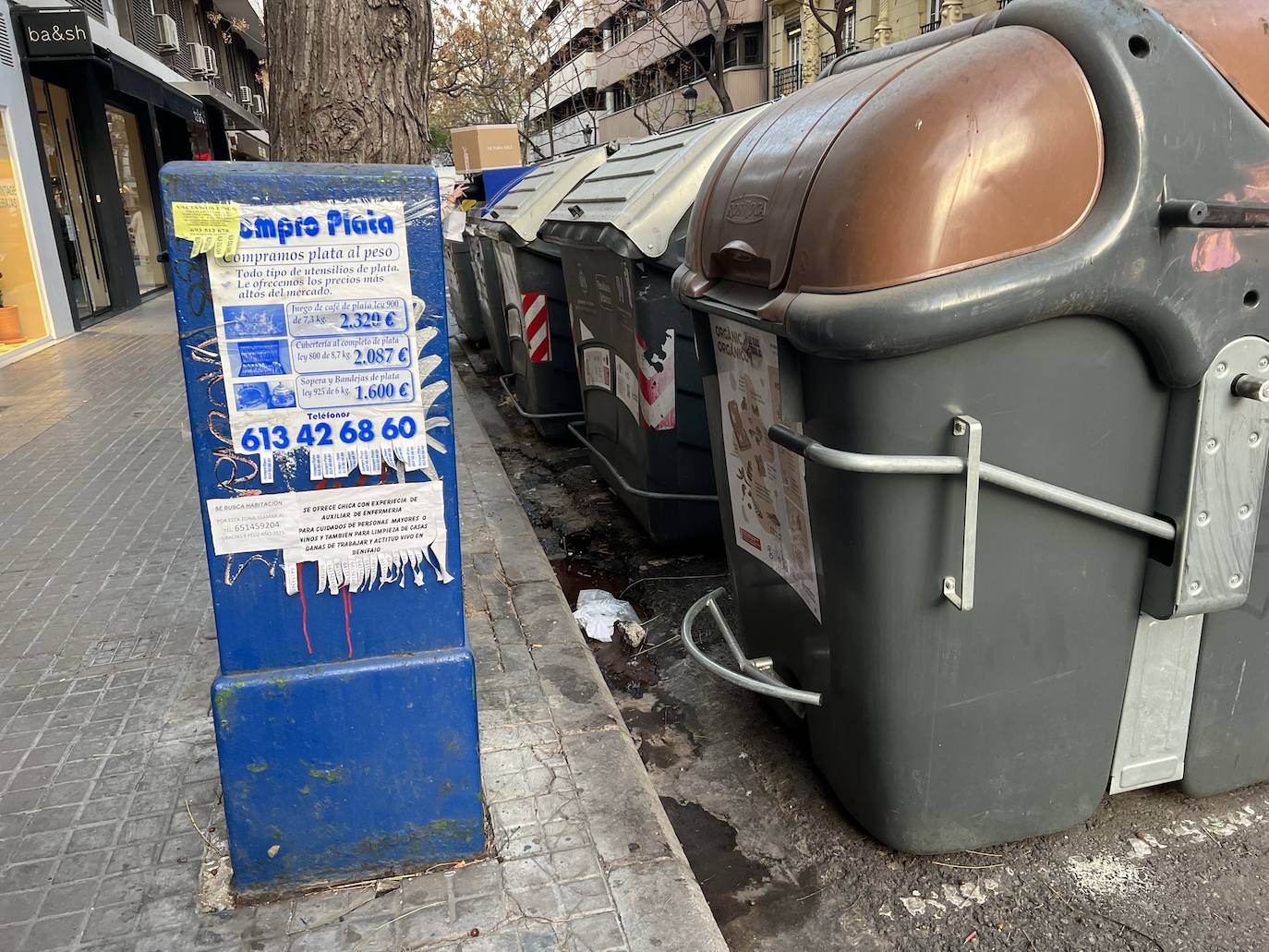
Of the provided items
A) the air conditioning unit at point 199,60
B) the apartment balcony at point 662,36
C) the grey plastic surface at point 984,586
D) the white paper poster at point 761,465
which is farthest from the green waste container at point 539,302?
the air conditioning unit at point 199,60

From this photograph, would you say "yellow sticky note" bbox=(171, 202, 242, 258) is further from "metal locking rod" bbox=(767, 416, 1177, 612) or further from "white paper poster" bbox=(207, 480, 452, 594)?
"metal locking rod" bbox=(767, 416, 1177, 612)

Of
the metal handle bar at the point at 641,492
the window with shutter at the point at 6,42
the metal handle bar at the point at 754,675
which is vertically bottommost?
the metal handle bar at the point at 641,492

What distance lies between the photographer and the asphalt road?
2.46 m

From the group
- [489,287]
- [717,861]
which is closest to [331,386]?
[717,861]

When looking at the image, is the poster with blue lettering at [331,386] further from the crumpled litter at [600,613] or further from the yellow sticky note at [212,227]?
the crumpled litter at [600,613]

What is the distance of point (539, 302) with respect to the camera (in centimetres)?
693

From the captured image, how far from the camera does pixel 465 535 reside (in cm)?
510

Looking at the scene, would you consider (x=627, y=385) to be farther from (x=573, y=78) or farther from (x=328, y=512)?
(x=573, y=78)

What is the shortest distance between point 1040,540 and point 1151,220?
767 millimetres

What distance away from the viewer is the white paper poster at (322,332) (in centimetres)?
204

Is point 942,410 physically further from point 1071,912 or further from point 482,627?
point 482,627

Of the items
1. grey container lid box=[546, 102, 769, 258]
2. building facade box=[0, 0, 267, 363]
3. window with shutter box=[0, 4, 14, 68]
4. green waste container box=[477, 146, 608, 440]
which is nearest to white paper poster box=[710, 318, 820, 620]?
grey container lid box=[546, 102, 769, 258]

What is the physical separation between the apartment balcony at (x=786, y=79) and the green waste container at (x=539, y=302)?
72.9 feet

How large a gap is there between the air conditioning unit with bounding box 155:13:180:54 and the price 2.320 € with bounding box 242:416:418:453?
72.3 ft
